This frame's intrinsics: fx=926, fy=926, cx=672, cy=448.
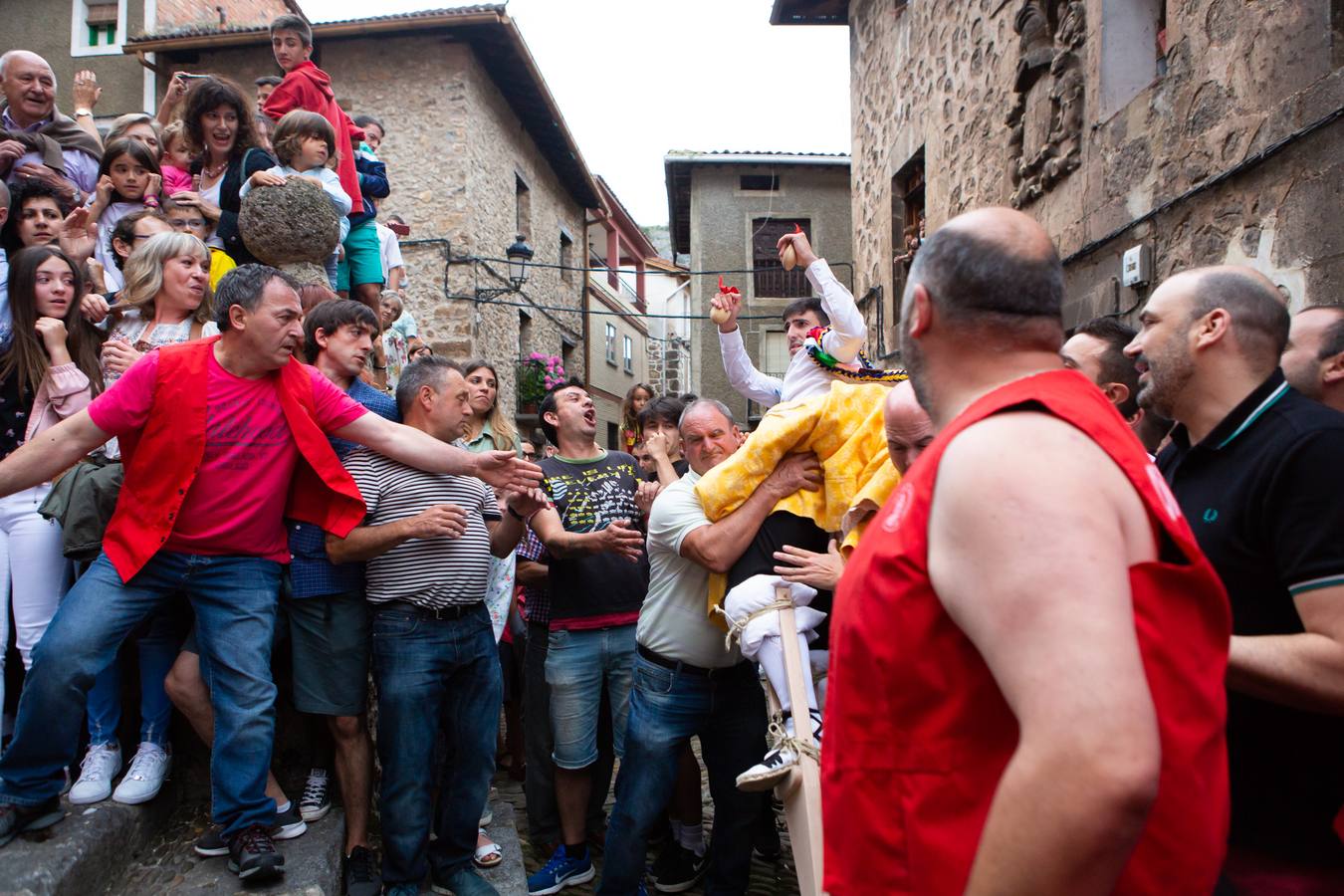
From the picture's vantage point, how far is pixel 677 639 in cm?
350

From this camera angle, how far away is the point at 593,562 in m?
4.35

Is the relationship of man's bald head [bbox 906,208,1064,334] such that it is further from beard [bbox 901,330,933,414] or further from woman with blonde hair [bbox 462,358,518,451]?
woman with blonde hair [bbox 462,358,518,451]

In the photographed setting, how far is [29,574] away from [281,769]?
48.1 inches

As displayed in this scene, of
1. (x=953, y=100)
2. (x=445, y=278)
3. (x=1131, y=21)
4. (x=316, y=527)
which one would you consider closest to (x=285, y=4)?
(x=445, y=278)

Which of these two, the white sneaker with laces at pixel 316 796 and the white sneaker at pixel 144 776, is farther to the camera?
the white sneaker with laces at pixel 316 796

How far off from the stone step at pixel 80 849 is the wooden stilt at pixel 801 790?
7.07 ft

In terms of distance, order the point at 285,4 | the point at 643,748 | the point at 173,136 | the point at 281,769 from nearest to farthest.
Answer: the point at 643,748, the point at 281,769, the point at 173,136, the point at 285,4

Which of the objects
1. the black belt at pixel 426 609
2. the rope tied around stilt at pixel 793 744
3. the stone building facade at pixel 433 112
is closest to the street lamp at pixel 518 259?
the stone building facade at pixel 433 112

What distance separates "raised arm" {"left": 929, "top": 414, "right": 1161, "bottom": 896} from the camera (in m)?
0.98

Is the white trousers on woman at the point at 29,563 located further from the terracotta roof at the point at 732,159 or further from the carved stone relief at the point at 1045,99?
the terracotta roof at the point at 732,159

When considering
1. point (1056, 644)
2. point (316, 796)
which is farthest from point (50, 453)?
point (1056, 644)

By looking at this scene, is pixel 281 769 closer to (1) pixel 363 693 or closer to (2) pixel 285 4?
(1) pixel 363 693

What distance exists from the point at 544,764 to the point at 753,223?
19.9 metres

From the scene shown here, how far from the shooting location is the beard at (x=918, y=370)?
1.34m
